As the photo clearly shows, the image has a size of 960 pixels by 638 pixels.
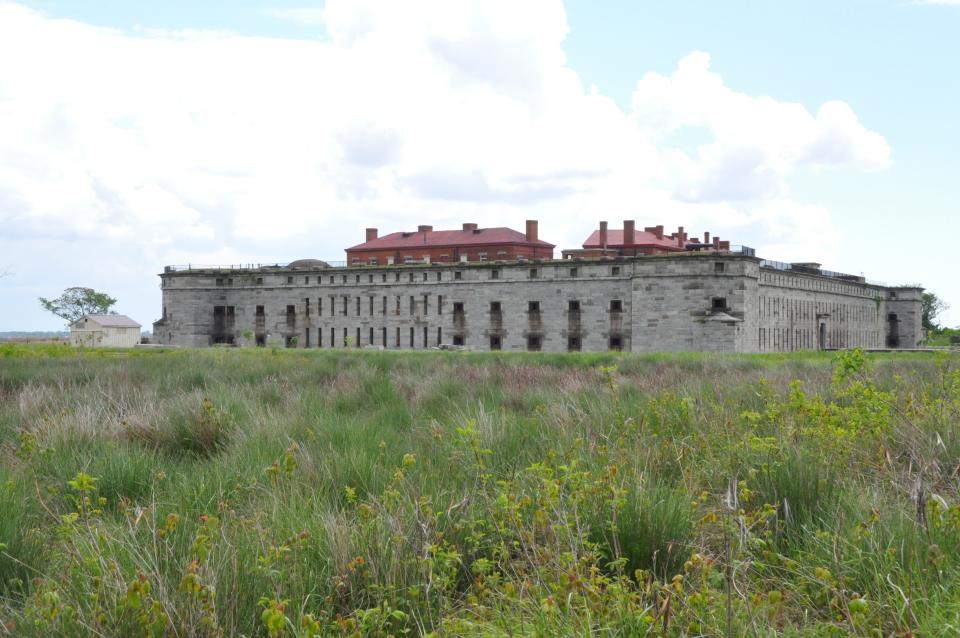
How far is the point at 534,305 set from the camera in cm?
5100

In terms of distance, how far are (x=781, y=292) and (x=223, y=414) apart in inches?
1924

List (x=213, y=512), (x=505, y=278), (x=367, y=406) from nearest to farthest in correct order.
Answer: (x=213, y=512) → (x=367, y=406) → (x=505, y=278)

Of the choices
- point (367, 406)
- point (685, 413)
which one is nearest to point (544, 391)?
point (367, 406)

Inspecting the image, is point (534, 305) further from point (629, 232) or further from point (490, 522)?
point (490, 522)

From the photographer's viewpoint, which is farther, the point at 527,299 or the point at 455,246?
the point at 455,246

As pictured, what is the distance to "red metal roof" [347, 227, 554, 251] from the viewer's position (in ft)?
215

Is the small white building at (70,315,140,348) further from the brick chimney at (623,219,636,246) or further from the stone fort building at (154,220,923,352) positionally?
the brick chimney at (623,219,636,246)

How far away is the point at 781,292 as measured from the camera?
52625 mm

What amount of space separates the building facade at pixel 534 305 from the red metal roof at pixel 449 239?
8763mm

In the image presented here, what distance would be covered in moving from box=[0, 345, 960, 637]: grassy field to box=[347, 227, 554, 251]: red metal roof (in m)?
56.0

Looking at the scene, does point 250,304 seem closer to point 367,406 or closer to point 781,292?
point 781,292

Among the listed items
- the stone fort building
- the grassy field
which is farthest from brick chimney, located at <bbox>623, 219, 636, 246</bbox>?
the grassy field

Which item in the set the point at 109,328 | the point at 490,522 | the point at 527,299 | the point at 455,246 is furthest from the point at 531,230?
the point at 490,522

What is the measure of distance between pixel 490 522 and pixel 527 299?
1821 inches
